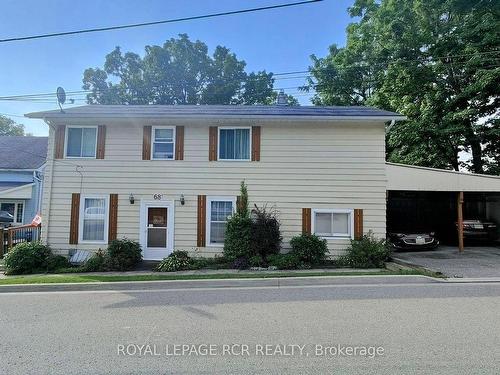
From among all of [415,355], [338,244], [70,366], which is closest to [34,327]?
[70,366]

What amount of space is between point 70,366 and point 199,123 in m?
9.27

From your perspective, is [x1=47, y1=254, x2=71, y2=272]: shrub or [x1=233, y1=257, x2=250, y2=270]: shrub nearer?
[x1=233, y1=257, x2=250, y2=270]: shrub

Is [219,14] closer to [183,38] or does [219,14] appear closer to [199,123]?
[199,123]

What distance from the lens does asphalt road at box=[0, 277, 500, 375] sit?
3.88m

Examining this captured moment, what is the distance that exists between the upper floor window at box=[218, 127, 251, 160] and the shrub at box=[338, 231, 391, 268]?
15.3ft

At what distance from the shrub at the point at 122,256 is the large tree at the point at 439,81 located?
16.0 meters

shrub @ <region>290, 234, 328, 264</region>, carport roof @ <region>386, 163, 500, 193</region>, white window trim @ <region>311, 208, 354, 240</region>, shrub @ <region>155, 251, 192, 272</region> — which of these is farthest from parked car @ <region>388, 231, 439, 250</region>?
shrub @ <region>155, 251, 192, 272</region>

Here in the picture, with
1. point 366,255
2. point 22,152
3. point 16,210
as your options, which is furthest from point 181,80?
point 366,255

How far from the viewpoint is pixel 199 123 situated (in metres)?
12.1

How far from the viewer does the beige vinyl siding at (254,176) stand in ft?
38.8

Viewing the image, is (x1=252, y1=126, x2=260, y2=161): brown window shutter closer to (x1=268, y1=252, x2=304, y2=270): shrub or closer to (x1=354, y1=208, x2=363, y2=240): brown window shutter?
(x1=268, y1=252, x2=304, y2=270): shrub

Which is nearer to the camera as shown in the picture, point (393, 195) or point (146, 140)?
point (146, 140)

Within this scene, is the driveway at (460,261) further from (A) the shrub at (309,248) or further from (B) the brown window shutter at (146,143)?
(B) the brown window shutter at (146,143)

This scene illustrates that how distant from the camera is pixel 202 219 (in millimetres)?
11891
